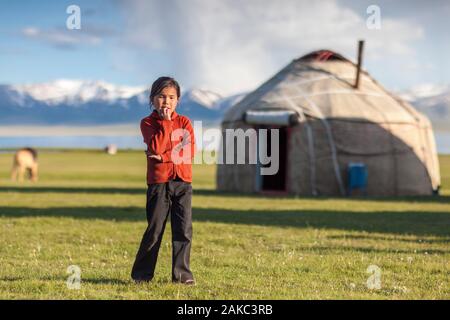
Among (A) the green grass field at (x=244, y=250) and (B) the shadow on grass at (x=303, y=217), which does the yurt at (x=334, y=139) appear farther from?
(B) the shadow on grass at (x=303, y=217)

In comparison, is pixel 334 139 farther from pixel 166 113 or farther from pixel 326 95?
pixel 166 113

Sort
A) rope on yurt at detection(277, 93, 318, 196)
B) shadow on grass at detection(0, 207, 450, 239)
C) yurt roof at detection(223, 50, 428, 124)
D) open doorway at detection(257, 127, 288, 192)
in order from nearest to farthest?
shadow on grass at detection(0, 207, 450, 239) → rope on yurt at detection(277, 93, 318, 196) → yurt roof at detection(223, 50, 428, 124) → open doorway at detection(257, 127, 288, 192)

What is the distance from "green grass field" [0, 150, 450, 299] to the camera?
7055 mm

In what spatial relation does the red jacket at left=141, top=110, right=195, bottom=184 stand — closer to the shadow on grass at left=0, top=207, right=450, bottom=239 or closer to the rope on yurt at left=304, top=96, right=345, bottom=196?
the shadow on grass at left=0, top=207, right=450, bottom=239

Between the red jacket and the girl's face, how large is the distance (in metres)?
0.09

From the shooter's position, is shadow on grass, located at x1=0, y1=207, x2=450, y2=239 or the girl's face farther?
shadow on grass, located at x1=0, y1=207, x2=450, y2=239

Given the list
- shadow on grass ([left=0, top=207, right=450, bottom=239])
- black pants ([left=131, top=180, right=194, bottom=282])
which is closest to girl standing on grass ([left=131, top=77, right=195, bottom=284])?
black pants ([left=131, top=180, right=194, bottom=282])

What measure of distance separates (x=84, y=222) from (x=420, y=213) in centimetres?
730

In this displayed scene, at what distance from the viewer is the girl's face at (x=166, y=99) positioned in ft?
23.1

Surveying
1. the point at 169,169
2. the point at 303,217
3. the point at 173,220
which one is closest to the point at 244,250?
the point at 173,220

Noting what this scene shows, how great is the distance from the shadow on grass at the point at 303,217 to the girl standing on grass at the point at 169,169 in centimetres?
652

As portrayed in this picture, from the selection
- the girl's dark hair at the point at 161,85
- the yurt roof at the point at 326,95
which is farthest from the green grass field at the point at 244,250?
the yurt roof at the point at 326,95

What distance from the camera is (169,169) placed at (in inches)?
278
